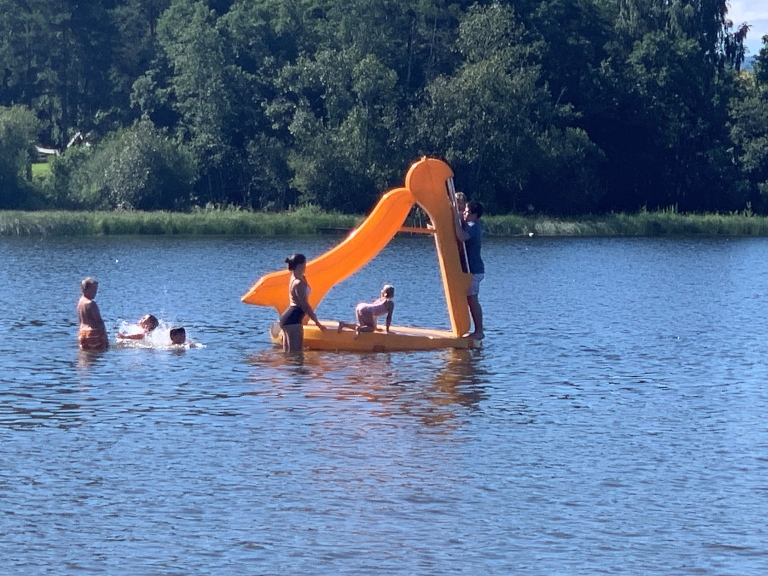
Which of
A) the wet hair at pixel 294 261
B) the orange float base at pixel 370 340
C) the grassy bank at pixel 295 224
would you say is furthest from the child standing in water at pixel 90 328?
the grassy bank at pixel 295 224

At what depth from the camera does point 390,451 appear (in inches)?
491

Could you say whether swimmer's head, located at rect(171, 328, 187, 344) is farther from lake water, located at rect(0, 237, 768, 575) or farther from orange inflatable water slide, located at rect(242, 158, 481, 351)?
orange inflatable water slide, located at rect(242, 158, 481, 351)

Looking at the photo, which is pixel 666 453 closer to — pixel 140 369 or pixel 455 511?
pixel 455 511

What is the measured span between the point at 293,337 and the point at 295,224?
120 ft

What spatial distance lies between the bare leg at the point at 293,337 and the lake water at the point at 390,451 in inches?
→ 19.2

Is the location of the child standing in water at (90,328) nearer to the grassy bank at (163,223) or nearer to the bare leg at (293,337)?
the bare leg at (293,337)

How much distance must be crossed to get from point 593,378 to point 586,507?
6.62 metres

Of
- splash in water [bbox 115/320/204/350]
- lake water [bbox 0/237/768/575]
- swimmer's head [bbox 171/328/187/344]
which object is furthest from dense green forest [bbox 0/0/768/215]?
swimmer's head [bbox 171/328/187/344]

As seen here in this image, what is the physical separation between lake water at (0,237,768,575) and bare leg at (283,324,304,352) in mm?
488

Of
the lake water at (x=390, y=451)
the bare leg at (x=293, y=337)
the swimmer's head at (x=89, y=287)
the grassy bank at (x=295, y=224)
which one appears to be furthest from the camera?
the grassy bank at (x=295, y=224)

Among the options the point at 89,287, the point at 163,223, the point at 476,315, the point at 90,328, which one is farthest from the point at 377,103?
the point at 89,287

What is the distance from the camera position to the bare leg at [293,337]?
18453 millimetres

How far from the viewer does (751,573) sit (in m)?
9.17

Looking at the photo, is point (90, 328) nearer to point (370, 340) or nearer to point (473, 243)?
point (370, 340)
